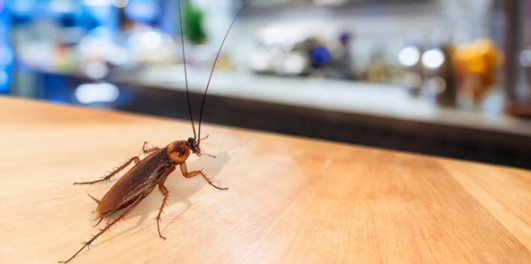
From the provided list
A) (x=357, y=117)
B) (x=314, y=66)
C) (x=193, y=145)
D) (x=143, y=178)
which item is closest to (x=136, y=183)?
(x=143, y=178)

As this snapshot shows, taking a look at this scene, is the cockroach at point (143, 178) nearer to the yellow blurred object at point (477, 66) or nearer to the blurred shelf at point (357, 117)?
the blurred shelf at point (357, 117)

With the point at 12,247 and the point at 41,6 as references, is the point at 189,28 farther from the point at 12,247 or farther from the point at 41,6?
the point at 12,247

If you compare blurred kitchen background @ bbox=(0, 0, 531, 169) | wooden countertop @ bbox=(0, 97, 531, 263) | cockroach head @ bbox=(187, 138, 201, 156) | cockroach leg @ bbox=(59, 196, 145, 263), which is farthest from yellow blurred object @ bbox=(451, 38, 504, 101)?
cockroach leg @ bbox=(59, 196, 145, 263)

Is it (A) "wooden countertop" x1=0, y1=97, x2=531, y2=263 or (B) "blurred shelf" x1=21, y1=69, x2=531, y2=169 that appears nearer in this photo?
(A) "wooden countertop" x1=0, y1=97, x2=531, y2=263

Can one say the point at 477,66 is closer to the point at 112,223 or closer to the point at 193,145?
the point at 193,145

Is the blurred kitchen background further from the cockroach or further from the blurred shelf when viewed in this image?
the cockroach
